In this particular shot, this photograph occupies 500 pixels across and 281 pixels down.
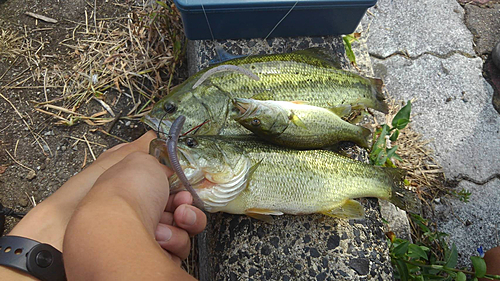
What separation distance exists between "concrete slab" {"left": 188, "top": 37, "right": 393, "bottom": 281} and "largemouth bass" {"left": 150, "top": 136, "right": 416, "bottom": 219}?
178 mm

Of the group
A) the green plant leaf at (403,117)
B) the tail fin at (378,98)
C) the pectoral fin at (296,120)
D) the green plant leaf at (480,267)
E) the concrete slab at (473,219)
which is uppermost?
the pectoral fin at (296,120)

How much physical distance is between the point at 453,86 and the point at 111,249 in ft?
12.8

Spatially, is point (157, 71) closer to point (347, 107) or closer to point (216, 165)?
point (216, 165)

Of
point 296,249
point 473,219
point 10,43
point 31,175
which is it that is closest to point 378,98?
point 296,249

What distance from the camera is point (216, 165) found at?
2.06m

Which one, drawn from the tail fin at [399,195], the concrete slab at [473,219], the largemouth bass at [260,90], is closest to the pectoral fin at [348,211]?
the tail fin at [399,195]

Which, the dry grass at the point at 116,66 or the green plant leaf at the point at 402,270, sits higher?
the dry grass at the point at 116,66

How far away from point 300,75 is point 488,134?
8.02 ft

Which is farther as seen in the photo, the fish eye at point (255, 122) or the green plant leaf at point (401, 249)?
the green plant leaf at point (401, 249)

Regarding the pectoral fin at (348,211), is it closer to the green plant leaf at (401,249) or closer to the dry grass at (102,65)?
the green plant leaf at (401,249)

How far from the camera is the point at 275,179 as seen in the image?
2223 millimetres

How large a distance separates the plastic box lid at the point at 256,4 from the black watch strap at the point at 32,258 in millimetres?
1839

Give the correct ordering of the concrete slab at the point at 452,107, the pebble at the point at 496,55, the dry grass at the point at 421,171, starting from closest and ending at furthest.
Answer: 1. the dry grass at the point at 421,171
2. the concrete slab at the point at 452,107
3. the pebble at the point at 496,55

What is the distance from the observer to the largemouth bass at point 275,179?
2.06 metres
